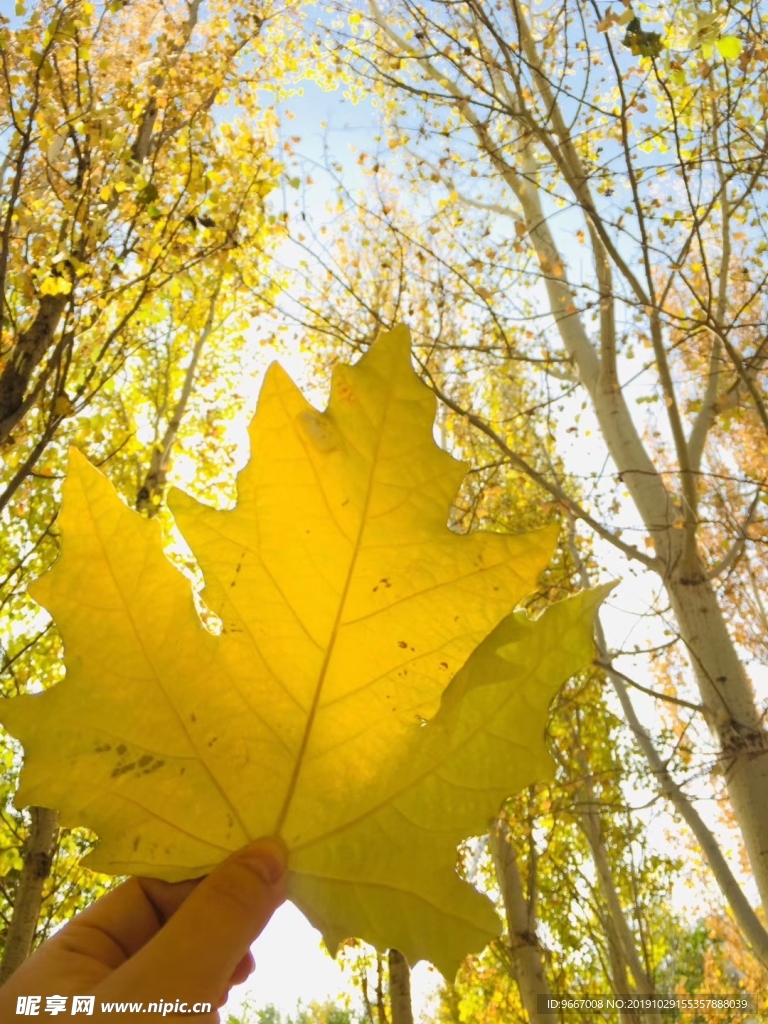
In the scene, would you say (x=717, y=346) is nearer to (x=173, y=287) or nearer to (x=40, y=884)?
(x=173, y=287)

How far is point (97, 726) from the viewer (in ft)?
1.79

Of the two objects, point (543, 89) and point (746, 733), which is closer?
point (746, 733)

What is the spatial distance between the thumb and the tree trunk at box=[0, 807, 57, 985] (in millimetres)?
2305

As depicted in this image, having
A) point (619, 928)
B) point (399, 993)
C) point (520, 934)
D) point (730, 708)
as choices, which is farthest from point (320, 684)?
point (619, 928)

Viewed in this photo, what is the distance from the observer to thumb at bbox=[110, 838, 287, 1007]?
21.3 inches

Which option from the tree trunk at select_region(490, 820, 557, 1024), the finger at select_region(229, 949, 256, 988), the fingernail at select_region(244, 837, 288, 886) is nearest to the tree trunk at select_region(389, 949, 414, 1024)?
the tree trunk at select_region(490, 820, 557, 1024)

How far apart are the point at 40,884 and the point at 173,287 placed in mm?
2994

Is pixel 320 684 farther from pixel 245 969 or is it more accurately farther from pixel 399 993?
pixel 399 993

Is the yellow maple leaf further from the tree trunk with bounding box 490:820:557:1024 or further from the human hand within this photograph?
the tree trunk with bounding box 490:820:557:1024

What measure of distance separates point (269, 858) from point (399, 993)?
11.3 ft

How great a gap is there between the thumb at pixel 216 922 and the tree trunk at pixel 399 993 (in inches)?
126

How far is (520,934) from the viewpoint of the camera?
4.17 m

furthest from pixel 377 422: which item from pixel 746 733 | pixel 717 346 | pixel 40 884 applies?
pixel 717 346

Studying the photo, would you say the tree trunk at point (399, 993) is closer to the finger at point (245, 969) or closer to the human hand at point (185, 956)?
the finger at point (245, 969)
